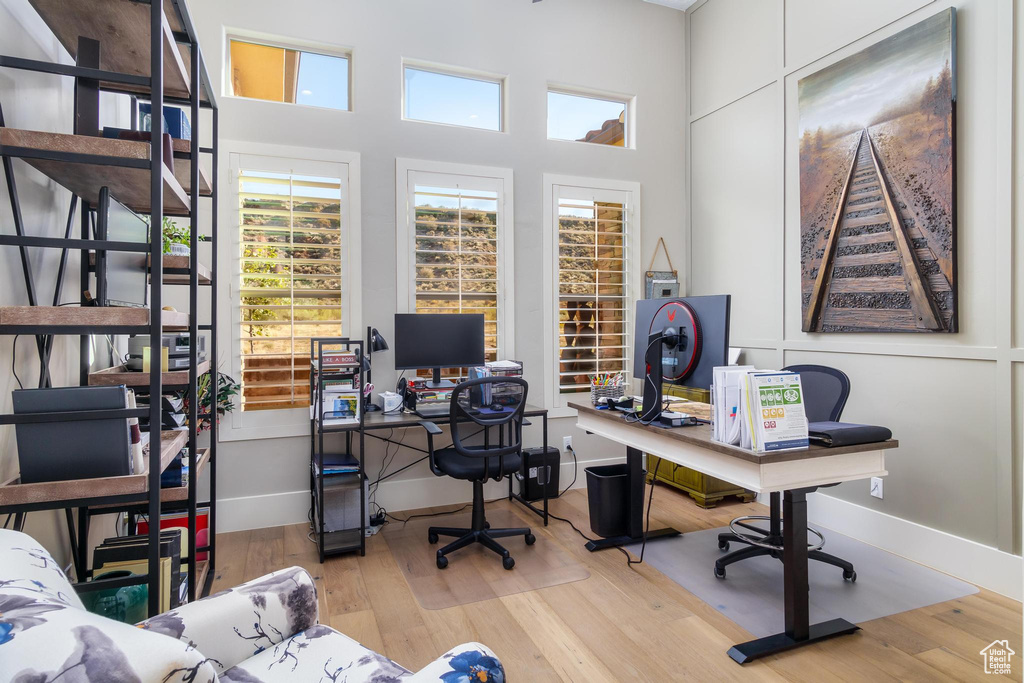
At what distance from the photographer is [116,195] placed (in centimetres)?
211

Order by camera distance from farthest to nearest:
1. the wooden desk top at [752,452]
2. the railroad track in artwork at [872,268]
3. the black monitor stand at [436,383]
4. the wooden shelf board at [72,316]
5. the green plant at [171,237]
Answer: the black monitor stand at [436,383]
the railroad track in artwork at [872,268]
the green plant at [171,237]
the wooden desk top at [752,452]
the wooden shelf board at [72,316]

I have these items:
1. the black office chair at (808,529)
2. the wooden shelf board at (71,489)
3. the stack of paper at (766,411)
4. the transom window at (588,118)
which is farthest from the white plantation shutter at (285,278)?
the black office chair at (808,529)

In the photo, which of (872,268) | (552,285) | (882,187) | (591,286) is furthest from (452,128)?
(872,268)

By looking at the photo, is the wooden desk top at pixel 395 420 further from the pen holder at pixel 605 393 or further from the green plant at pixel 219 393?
the green plant at pixel 219 393

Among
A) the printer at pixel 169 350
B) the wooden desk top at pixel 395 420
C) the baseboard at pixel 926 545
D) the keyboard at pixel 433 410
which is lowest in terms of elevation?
the baseboard at pixel 926 545

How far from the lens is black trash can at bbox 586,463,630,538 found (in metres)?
3.20

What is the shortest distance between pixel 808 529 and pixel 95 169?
3555 millimetres

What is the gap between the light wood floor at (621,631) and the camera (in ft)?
6.71

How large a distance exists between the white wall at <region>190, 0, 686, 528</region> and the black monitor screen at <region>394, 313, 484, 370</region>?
0.19 meters

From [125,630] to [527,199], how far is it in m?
3.73

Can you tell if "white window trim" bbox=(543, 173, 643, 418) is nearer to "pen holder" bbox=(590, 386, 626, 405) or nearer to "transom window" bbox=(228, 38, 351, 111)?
"pen holder" bbox=(590, 386, 626, 405)

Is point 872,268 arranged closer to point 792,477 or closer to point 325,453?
point 792,477

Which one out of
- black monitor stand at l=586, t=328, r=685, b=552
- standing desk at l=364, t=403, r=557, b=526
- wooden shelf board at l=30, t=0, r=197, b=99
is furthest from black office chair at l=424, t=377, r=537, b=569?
wooden shelf board at l=30, t=0, r=197, b=99

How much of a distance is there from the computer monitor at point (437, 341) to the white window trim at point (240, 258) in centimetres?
33
